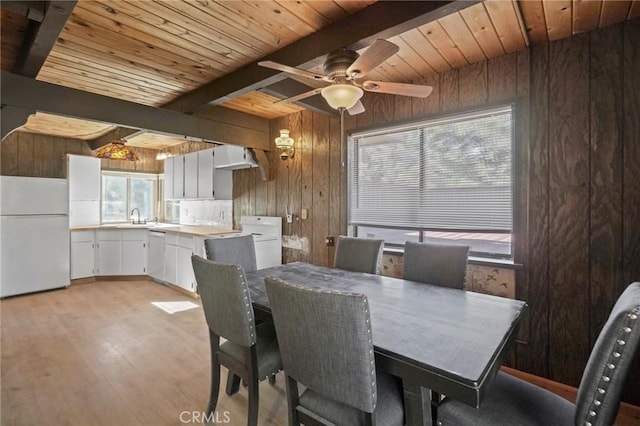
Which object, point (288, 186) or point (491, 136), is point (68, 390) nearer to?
point (288, 186)

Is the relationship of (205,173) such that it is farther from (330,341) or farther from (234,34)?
(330,341)

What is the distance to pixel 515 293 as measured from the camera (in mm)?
2439

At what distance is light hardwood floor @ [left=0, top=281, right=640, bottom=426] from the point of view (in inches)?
77.0

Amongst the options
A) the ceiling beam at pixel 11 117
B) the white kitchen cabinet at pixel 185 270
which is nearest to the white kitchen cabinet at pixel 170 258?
the white kitchen cabinet at pixel 185 270

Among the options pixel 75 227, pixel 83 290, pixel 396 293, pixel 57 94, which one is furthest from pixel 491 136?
pixel 75 227

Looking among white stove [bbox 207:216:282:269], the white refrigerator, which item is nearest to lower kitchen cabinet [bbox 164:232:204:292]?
white stove [bbox 207:216:282:269]

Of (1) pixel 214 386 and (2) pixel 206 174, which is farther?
(2) pixel 206 174

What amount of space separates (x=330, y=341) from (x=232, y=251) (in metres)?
1.70

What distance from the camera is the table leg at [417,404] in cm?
119

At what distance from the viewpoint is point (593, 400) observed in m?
1.03

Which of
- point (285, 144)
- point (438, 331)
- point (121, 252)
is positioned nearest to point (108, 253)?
point (121, 252)

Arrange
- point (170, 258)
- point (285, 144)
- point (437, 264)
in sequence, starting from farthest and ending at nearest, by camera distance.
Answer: point (170, 258) → point (285, 144) → point (437, 264)

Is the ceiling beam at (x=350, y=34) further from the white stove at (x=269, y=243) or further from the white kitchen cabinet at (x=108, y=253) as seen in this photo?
the white kitchen cabinet at (x=108, y=253)

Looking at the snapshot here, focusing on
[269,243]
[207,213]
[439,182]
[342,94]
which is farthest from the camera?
[207,213]
